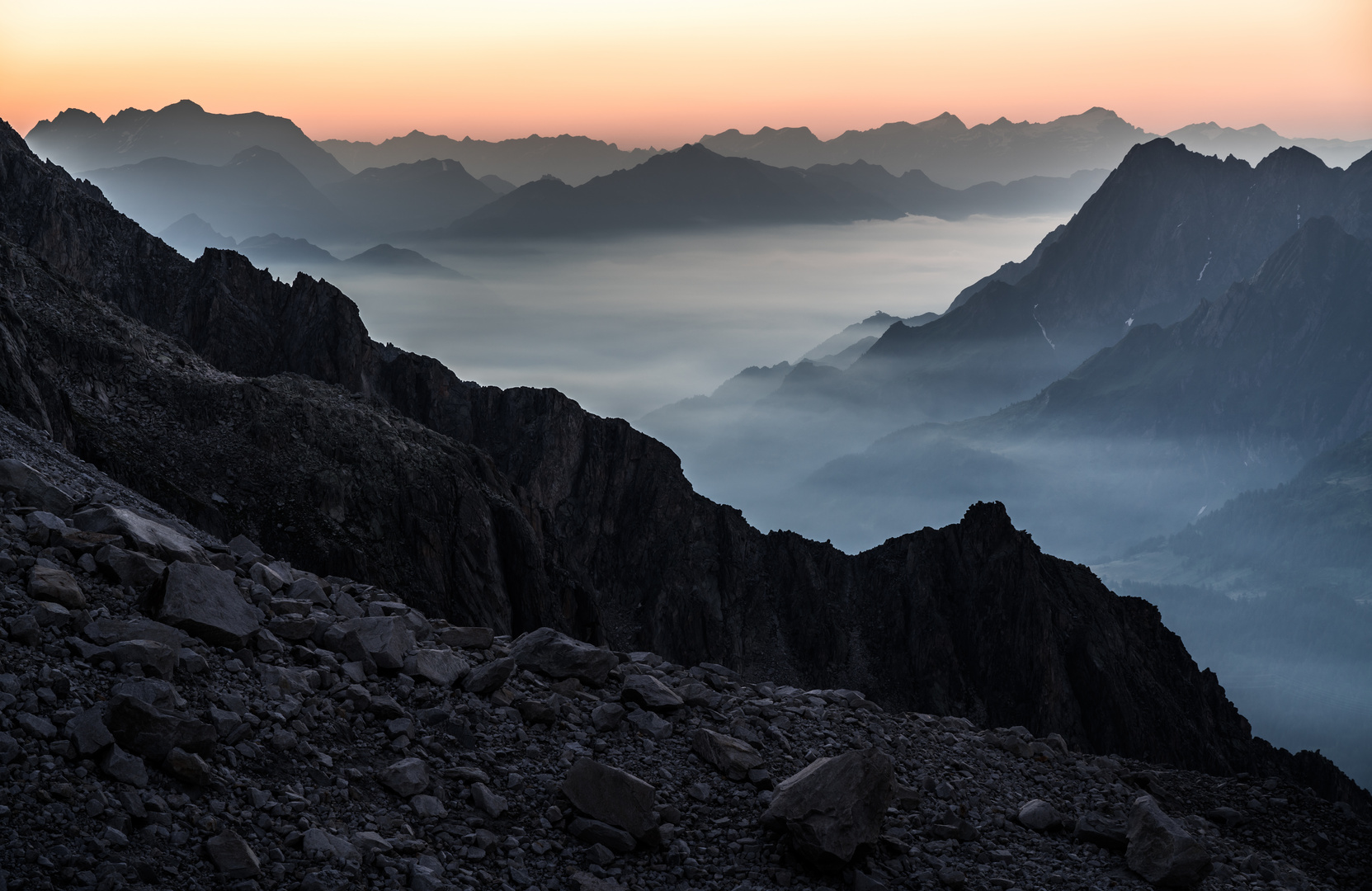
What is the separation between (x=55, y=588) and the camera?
15.9 meters

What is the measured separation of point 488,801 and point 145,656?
5.47 m

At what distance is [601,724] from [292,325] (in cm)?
8798

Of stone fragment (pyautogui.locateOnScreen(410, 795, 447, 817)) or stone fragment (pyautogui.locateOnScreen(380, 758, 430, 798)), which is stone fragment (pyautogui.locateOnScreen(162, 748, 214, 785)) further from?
stone fragment (pyautogui.locateOnScreen(410, 795, 447, 817))

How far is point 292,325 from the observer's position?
98125mm

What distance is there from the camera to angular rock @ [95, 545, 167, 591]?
17391mm

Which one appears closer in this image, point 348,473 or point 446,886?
point 446,886

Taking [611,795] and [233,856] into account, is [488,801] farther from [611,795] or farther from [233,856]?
[233,856]

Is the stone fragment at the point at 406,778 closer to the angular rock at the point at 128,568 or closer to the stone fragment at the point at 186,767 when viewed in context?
the stone fragment at the point at 186,767

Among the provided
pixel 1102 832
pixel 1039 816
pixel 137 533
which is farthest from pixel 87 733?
pixel 1102 832

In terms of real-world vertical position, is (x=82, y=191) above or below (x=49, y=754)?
above

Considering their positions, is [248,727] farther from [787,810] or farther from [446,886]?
[787,810]

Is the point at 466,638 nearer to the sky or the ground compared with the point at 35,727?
nearer to the sky

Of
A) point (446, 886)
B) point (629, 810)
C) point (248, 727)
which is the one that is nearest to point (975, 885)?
point (629, 810)

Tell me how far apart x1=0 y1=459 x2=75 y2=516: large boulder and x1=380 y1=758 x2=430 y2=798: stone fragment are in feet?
28.9
